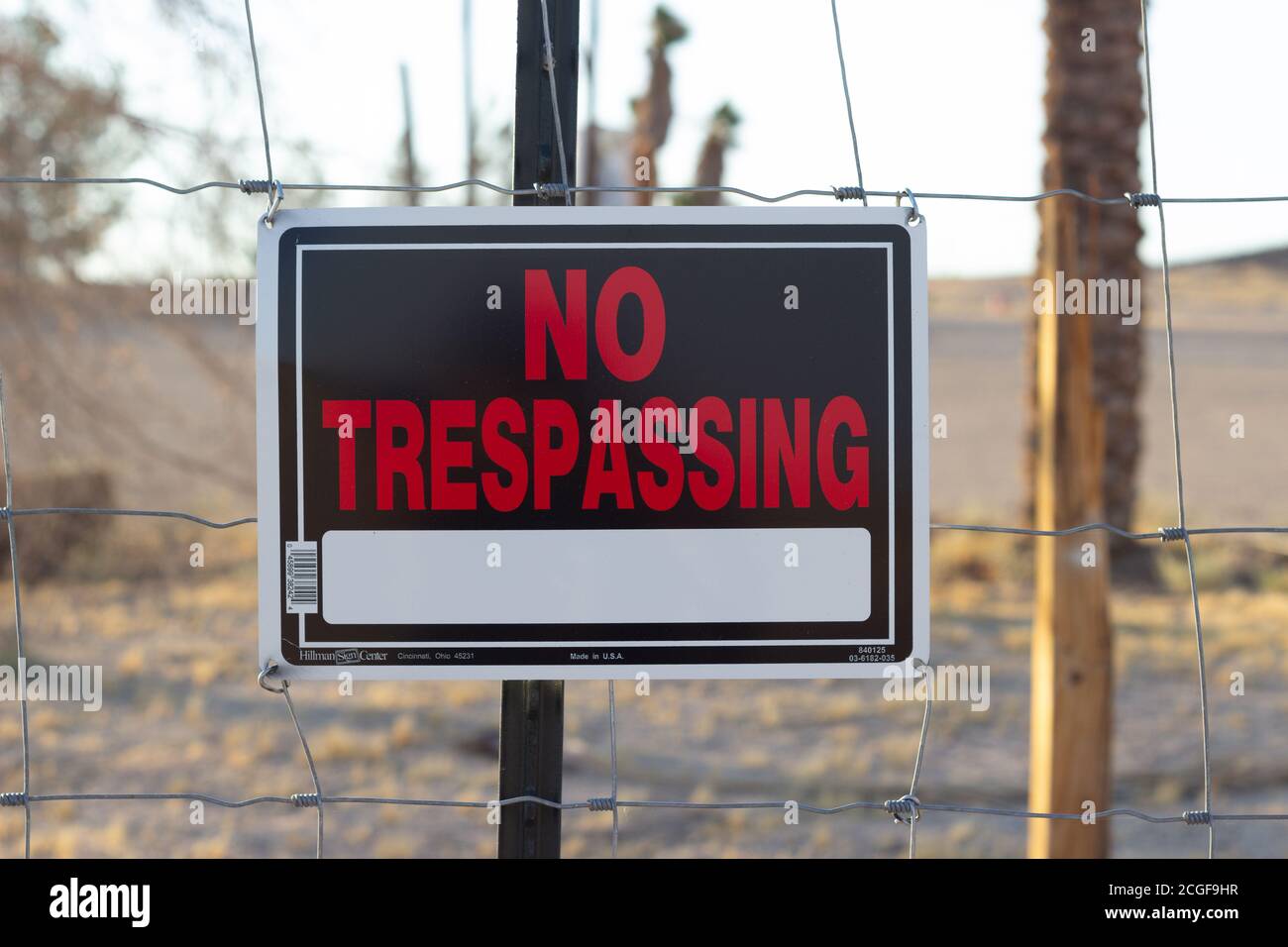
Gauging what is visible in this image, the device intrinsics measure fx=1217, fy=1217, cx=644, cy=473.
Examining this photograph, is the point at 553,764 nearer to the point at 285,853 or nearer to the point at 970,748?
the point at 285,853

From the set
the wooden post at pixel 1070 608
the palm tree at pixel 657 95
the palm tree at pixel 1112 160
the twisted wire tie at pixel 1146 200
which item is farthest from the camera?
the palm tree at pixel 657 95

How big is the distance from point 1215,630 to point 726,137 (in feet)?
20.8

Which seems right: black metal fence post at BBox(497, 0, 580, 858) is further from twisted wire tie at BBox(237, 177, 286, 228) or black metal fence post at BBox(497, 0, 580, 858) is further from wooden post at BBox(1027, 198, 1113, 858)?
wooden post at BBox(1027, 198, 1113, 858)

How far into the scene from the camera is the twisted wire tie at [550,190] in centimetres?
165

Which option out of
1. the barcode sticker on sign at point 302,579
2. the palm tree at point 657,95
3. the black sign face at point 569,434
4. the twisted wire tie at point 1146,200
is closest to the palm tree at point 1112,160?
the twisted wire tie at point 1146,200

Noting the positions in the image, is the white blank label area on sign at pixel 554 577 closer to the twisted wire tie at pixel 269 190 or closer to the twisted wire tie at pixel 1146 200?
the twisted wire tie at pixel 269 190

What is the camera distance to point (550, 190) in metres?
1.65

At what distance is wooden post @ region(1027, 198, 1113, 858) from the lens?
8.24 feet

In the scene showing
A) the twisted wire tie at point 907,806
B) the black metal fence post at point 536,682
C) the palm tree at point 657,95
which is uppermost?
the palm tree at point 657,95

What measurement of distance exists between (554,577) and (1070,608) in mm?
1439

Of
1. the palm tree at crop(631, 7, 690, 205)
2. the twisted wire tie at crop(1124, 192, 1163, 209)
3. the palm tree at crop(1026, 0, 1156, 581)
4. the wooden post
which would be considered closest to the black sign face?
the twisted wire tie at crop(1124, 192, 1163, 209)

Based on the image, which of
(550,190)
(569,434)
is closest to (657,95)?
(550,190)

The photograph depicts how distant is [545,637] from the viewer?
1627 millimetres

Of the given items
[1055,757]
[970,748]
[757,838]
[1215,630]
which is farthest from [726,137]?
[1055,757]
